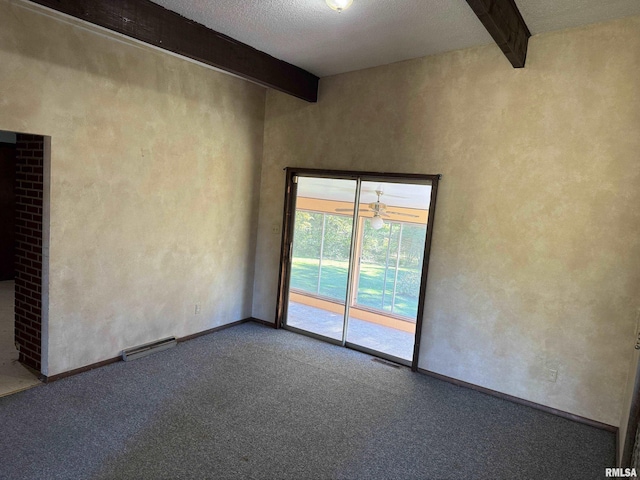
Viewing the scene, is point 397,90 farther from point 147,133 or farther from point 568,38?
point 147,133

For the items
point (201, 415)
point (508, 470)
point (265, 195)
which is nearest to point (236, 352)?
point (201, 415)

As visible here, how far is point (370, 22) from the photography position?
3.08m

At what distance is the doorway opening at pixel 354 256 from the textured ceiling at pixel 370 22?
119cm

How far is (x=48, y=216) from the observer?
3146 mm

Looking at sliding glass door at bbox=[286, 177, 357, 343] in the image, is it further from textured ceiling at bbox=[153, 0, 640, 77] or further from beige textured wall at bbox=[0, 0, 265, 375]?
textured ceiling at bbox=[153, 0, 640, 77]

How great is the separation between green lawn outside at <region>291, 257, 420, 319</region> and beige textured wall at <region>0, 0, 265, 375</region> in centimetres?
79

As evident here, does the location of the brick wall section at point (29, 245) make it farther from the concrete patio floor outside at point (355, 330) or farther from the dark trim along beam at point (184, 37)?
the concrete patio floor outside at point (355, 330)

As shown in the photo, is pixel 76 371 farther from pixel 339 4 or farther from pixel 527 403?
pixel 527 403

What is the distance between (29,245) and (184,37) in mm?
2080

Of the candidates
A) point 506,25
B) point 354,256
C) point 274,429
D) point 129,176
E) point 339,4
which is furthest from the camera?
point 354,256

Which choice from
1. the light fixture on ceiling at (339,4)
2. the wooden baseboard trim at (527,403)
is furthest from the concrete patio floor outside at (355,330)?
the light fixture on ceiling at (339,4)

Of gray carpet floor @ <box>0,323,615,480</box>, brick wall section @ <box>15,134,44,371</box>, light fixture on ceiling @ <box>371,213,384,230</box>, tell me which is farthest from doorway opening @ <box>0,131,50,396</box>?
light fixture on ceiling @ <box>371,213,384,230</box>

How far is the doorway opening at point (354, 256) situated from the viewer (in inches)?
173

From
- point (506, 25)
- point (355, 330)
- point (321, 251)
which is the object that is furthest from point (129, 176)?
point (506, 25)
